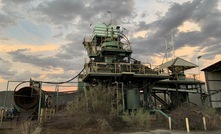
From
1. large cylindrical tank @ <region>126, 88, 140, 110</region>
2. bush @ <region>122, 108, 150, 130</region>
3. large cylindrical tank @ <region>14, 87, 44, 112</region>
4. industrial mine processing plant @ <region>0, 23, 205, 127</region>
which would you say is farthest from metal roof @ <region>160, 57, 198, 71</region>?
large cylindrical tank @ <region>14, 87, 44, 112</region>

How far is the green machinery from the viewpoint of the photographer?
72.0 ft

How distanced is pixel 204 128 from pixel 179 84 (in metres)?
12.6

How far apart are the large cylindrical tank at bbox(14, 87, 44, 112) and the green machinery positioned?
556 cm

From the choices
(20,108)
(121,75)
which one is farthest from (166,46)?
(20,108)

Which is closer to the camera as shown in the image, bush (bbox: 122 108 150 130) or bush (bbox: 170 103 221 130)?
bush (bbox: 170 103 221 130)

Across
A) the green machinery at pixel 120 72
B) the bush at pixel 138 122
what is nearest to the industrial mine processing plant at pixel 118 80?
the green machinery at pixel 120 72

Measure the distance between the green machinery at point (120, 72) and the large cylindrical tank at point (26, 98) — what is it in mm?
5562

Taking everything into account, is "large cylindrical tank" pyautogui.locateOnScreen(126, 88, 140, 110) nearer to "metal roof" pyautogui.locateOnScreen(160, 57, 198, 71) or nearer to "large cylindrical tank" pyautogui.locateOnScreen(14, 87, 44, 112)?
"metal roof" pyautogui.locateOnScreen(160, 57, 198, 71)

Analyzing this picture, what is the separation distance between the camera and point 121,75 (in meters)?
21.9

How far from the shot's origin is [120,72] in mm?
22469

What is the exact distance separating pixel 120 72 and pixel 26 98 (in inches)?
422

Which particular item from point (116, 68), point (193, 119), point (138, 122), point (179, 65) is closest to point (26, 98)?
point (116, 68)

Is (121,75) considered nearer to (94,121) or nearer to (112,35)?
(94,121)

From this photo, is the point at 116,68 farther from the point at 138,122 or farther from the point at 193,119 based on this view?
the point at 193,119
